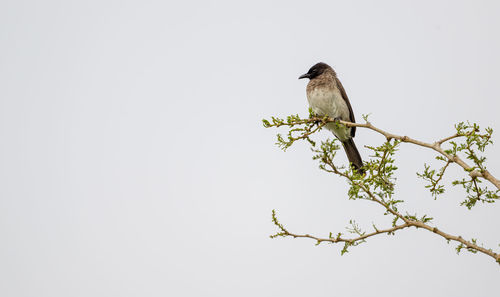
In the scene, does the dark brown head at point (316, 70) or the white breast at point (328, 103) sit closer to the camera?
the white breast at point (328, 103)

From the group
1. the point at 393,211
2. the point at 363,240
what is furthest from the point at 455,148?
the point at 363,240

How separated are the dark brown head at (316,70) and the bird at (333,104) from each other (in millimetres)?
96

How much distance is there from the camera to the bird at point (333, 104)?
7.26 meters

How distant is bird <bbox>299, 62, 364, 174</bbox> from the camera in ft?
23.8

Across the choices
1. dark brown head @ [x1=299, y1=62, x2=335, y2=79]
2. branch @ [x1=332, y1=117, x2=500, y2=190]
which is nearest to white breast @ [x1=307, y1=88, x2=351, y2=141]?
dark brown head @ [x1=299, y1=62, x2=335, y2=79]

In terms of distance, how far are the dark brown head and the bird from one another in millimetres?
96

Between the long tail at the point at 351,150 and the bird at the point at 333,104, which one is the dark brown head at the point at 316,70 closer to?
the bird at the point at 333,104

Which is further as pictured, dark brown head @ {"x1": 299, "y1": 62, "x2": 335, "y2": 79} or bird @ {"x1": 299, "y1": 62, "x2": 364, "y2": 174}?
dark brown head @ {"x1": 299, "y1": 62, "x2": 335, "y2": 79}

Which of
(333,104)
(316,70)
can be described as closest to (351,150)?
(333,104)

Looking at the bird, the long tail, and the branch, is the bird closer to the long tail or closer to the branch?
the long tail

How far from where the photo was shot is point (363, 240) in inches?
143

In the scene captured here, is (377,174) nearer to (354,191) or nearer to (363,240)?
(354,191)

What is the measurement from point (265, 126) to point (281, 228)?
1202 mm

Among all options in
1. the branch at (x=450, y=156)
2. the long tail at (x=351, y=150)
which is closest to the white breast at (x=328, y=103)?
the long tail at (x=351, y=150)
